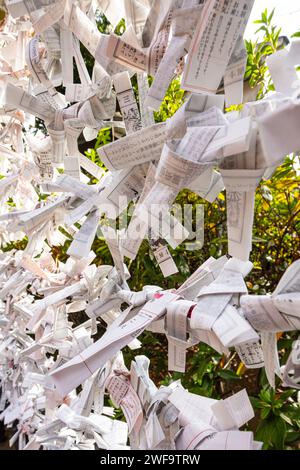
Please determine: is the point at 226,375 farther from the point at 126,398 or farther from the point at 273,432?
the point at 126,398

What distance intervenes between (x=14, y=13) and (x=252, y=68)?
1.94 feet

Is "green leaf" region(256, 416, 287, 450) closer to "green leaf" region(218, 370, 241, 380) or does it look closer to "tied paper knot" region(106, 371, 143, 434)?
"green leaf" region(218, 370, 241, 380)

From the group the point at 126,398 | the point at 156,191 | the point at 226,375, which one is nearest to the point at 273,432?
the point at 226,375

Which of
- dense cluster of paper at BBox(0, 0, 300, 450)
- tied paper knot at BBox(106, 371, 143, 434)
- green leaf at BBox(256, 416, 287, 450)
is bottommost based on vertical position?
green leaf at BBox(256, 416, 287, 450)

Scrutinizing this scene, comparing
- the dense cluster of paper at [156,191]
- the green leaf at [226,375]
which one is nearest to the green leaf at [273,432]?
the green leaf at [226,375]

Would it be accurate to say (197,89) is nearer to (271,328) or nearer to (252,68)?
(271,328)

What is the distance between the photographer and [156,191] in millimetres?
271

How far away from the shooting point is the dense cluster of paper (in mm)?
231

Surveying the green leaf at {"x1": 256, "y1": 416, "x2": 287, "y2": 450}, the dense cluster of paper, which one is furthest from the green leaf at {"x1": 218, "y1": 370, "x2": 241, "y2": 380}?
the dense cluster of paper

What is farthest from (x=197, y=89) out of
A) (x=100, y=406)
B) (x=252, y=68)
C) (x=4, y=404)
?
(x=4, y=404)

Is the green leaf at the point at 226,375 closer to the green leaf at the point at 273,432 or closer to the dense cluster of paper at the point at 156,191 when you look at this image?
the green leaf at the point at 273,432

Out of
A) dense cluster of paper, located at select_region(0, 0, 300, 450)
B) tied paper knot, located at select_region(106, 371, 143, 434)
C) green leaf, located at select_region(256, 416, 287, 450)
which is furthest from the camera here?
green leaf, located at select_region(256, 416, 287, 450)

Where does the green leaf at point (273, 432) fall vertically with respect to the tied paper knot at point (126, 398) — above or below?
below

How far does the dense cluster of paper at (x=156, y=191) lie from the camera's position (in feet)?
0.76
